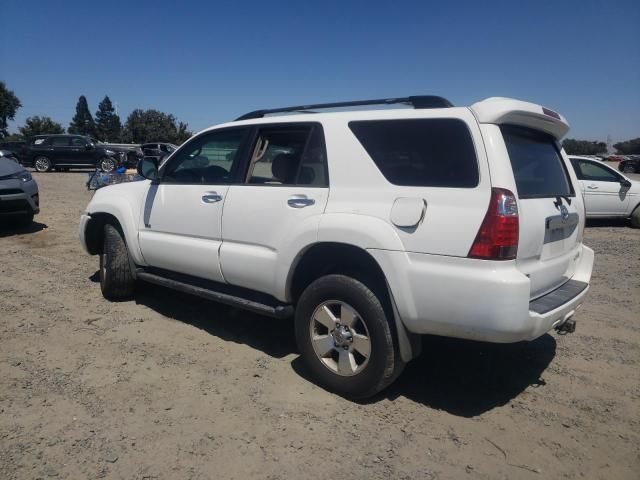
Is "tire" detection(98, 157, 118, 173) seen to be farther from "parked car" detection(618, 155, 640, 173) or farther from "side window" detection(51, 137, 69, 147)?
"parked car" detection(618, 155, 640, 173)

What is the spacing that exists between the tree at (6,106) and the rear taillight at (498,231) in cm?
7190

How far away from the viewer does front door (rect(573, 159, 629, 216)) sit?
1012 centimetres

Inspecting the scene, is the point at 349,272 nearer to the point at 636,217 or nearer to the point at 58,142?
the point at 636,217

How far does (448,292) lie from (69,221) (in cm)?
947

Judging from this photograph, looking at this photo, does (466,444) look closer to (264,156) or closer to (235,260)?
(235,260)

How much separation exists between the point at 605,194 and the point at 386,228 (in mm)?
9383

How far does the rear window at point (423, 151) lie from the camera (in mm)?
2684

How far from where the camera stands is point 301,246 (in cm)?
318

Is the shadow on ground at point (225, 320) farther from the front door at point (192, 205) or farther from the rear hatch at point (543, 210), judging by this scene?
the rear hatch at point (543, 210)

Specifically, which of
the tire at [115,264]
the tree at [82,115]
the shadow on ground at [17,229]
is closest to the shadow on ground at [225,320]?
the tire at [115,264]

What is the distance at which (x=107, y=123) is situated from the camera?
3898 inches

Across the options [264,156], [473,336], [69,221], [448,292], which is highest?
[264,156]

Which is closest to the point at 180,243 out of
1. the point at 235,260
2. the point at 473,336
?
the point at 235,260

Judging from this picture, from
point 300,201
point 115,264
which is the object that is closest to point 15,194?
point 115,264
